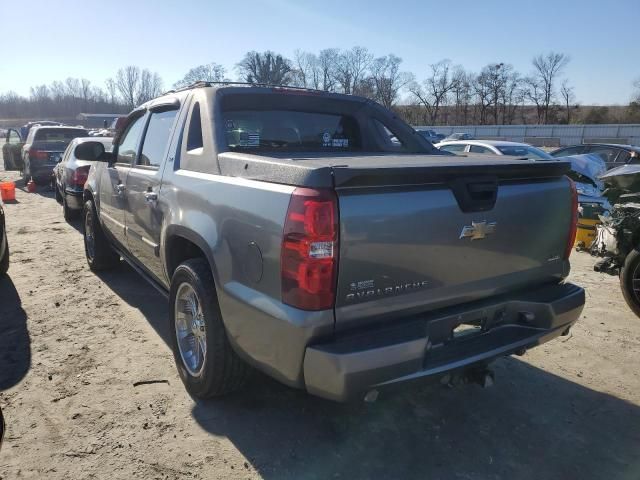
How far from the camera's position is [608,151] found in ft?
41.4

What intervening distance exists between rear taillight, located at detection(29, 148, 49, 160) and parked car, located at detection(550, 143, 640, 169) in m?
13.6

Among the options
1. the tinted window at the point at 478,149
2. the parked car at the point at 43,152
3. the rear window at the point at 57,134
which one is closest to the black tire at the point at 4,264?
the tinted window at the point at 478,149

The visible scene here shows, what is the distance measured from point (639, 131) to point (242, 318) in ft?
164

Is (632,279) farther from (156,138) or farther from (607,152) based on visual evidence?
(607,152)

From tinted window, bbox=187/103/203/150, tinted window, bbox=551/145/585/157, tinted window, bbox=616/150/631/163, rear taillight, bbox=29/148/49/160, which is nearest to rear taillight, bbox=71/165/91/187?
tinted window, bbox=187/103/203/150

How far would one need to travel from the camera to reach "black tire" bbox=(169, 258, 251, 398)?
2.87 meters

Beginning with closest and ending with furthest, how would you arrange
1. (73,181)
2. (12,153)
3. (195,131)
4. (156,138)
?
(195,131), (156,138), (73,181), (12,153)

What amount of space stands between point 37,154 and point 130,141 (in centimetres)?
1087

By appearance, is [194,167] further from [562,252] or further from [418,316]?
[562,252]

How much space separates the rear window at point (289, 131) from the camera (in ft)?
11.3

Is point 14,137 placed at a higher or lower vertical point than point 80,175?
higher

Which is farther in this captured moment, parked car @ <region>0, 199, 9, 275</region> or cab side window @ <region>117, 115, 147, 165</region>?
parked car @ <region>0, 199, 9, 275</region>

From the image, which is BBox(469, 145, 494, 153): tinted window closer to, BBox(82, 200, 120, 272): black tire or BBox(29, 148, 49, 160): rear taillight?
BBox(82, 200, 120, 272): black tire

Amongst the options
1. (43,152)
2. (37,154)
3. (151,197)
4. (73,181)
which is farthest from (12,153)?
(151,197)
